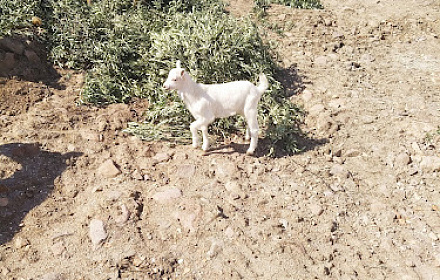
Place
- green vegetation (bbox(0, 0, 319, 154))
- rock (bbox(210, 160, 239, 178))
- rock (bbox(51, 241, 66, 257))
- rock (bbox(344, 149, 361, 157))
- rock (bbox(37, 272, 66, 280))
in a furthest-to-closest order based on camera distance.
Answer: green vegetation (bbox(0, 0, 319, 154)) → rock (bbox(344, 149, 361, 157)) → rock (bbox(210, 160, 239, 178)) → rock (bbox(51, 241, 66, 257)) → rock (bbox(37, 272, 66, 280))

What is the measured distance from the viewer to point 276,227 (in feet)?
13.9

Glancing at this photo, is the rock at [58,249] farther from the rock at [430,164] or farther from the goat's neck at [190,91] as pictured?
the rock at [430,164]

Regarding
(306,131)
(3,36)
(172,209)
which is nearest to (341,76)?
(306,131)

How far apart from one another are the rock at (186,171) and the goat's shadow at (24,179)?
141 cm

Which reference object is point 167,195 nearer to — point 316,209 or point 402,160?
point 316,209

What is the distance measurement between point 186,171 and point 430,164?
343cm

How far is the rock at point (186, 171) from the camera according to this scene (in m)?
4.80

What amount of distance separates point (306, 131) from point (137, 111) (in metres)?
2.79

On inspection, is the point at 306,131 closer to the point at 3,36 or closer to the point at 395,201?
the point at 395,201

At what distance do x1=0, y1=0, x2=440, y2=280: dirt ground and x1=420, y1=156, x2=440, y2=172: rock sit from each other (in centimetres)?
1

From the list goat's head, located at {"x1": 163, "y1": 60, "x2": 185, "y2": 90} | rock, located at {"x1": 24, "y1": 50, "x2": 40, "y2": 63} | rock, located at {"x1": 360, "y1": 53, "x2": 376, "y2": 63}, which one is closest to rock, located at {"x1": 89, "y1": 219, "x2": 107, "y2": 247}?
goat's head, located at {"x1": 163, "y1": 60, "x2": 185, "y2": 90}

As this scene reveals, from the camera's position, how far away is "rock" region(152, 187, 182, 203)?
442 centimetres

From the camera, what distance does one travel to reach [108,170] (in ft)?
15.7

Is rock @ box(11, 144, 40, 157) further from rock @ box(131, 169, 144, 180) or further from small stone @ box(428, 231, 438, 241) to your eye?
small stone @ box(428, 231, 438, 241)
